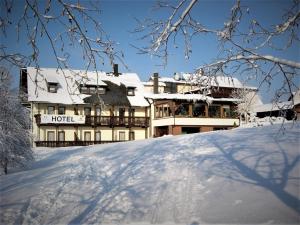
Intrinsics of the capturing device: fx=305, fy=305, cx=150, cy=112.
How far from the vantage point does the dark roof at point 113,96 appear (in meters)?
36.9

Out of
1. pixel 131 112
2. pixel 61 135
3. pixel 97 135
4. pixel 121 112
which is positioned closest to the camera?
pixel 61 135

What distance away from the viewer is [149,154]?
15805mm

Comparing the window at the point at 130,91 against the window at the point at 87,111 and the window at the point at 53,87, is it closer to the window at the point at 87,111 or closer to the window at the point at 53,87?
the window at the point at 87,111

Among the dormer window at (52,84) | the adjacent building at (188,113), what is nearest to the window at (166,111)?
the adjacent building at (188,113)

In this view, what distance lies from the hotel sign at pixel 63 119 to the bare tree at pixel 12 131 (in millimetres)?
17578

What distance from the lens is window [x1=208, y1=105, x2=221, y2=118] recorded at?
38.0m

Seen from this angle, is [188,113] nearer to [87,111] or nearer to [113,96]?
[113,96]

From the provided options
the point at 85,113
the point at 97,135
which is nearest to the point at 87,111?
the point at 85,113

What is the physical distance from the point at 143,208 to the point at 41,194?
417cm

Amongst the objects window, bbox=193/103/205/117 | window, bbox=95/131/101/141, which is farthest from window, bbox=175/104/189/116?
window, bbox=95/131/101/141

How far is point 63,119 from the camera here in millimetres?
34281

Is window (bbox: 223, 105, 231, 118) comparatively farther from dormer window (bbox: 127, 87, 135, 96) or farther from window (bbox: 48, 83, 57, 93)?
window (bbox: 48, 83, 57, 93)

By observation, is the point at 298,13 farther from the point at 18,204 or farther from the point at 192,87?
the point at 18,204

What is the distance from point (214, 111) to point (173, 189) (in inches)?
1156
